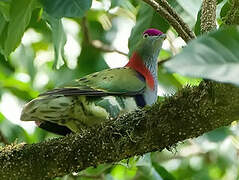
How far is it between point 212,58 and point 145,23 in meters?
2.04

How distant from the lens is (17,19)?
3.02 metres

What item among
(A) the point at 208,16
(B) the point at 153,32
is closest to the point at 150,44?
(B) the point at 153,32

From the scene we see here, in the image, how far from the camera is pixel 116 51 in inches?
199

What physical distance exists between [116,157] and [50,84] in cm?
284

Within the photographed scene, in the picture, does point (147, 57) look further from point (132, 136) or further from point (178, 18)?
point (132, 136)

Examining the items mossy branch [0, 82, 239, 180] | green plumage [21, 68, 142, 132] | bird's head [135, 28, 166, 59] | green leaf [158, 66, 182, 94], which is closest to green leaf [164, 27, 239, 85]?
mossy branch [0, 82, 239, 180]

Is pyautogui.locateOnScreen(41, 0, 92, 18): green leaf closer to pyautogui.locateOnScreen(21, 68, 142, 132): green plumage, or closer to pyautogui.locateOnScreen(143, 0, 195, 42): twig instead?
pyautogui.locateOnScreen(143, 0, 195, 42): twig

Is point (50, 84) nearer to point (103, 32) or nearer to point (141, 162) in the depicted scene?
point (103, 32)

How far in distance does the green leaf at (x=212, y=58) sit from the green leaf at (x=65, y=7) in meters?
1.32

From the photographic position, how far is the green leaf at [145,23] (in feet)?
11.9

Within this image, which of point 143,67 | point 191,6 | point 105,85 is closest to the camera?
point 191,6

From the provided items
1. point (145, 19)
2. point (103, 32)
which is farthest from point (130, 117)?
point (103, 32)

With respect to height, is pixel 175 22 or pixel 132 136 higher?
pixel 175 22

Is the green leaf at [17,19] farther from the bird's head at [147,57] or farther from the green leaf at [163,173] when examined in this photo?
the green leaf at [163,173]
